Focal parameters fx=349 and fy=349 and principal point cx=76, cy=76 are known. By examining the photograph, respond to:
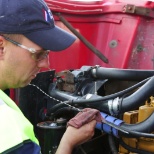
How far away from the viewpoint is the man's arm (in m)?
1.55

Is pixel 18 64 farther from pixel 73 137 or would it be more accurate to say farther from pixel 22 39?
pixel 73 137

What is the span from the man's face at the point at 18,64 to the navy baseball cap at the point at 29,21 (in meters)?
0.03

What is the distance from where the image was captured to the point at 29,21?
48.9 inches

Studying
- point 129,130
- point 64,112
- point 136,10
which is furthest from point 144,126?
point 136,10

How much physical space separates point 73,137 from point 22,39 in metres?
0.57

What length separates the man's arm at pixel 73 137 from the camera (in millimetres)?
1549

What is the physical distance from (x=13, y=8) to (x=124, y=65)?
1.65 metres

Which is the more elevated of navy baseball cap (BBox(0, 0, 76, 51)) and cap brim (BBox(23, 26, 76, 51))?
navy baseball cap (BBox(0, 0, 76, 51))

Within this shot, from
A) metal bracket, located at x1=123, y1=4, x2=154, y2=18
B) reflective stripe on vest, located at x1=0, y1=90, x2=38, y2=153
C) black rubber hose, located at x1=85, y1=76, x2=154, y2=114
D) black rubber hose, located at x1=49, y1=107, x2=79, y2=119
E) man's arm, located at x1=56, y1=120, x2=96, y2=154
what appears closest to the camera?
reflective stripe on vest, located at x1=0, y1=90, x2=38, y2=153

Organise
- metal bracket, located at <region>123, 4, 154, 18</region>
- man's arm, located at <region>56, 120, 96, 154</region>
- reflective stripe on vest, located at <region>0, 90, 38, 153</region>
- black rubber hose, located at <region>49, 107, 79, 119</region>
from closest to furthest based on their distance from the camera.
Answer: reflective stripe on vest, located at <region>0, 90, 38, 153</region>, man's arm, located at <region>56, 120, 96, 154</region>, black rubber hose, located at <region>49, 107, 79, 119</region>, metal bracket, located at <region>123, 4, 154, 18</region>

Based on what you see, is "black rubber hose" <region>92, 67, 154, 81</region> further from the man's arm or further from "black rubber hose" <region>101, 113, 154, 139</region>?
the man's arm

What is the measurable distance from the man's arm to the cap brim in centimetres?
44

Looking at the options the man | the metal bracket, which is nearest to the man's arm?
the man

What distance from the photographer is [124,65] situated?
2.77m
